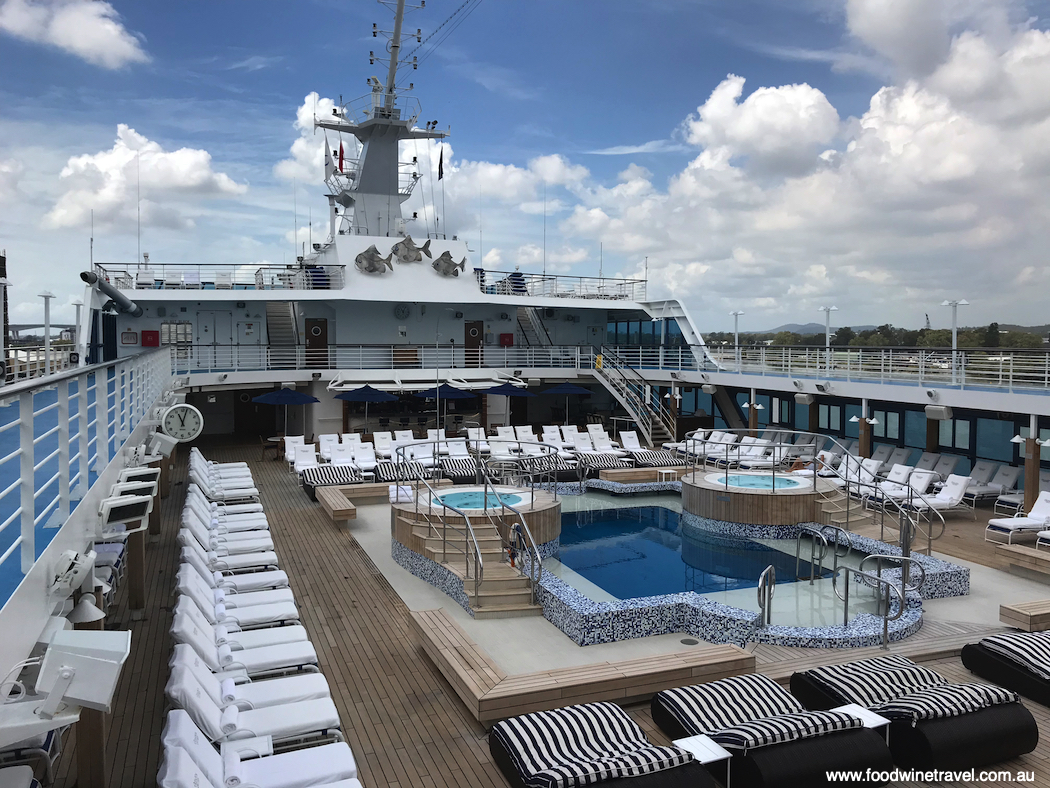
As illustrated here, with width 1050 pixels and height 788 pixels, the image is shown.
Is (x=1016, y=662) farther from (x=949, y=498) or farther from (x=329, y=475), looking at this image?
(x=329, y=475)

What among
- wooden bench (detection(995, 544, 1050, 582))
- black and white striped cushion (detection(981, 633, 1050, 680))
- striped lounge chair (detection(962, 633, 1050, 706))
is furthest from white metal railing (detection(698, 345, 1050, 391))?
striped lounge chair (detection(962, 633, 1050, 706))

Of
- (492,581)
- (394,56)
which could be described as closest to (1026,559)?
Answer: (492,581)

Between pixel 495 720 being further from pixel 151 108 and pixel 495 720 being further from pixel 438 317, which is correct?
pixel 151 108

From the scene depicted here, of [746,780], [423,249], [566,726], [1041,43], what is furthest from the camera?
[423,249]

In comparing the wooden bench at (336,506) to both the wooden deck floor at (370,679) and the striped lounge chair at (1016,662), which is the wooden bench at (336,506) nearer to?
the wooden deck floor at (370,679)

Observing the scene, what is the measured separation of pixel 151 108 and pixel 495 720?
30.7 meters

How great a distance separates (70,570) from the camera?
3.37 m

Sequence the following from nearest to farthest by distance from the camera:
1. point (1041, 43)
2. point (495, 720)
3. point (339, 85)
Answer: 1. point (495, 720)
2. point (1041, 43)
3. point (339, 85)

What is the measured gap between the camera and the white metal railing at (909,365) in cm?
1345

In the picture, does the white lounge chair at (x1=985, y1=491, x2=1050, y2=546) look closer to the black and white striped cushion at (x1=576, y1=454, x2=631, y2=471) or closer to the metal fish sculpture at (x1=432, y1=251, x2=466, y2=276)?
the black and white striped cushion at (x1=576, y1=454, x2=631, y2=471)

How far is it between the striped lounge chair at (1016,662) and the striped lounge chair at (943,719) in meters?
1.00

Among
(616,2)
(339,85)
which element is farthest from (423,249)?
(616,2)

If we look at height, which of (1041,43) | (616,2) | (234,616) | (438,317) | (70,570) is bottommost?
(234,616)

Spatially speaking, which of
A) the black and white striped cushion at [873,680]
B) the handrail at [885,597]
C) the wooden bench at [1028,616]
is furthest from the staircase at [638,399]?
the black and white striped cushion at [873,680]
